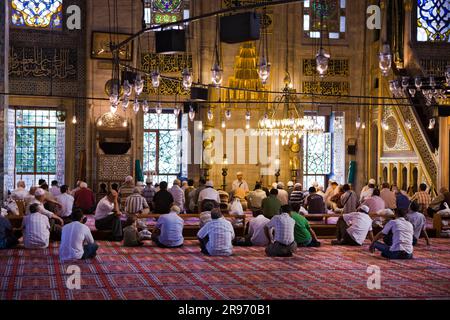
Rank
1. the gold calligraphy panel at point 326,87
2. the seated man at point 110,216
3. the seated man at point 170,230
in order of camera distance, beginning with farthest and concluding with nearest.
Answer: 1. the gold calligraphy panel at point 326,87
2. the seated man at point 110,216
3. the seated man at point 170,230

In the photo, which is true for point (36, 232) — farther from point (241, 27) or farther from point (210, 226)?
point (241, 27)

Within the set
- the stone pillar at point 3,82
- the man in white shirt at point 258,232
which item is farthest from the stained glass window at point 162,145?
the man in white shirt at point 258,232

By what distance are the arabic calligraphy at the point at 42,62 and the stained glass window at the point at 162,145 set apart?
179 cm

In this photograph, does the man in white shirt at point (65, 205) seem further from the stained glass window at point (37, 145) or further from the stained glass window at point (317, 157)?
the stained glass window at point (317, 157)

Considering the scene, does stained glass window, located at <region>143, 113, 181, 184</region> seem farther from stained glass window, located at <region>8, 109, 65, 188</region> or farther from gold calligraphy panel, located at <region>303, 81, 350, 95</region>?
gold calligraphy panel, located at <region>303, 81, 350, 95</region>

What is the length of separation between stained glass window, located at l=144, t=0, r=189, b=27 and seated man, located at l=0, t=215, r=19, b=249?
769 cm

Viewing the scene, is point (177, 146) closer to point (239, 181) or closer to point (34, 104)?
point (239, 181)

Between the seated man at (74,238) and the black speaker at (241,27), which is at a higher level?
the black speaker at (241,27)

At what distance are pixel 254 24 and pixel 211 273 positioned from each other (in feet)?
7.14

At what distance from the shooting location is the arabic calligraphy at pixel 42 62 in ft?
46.3

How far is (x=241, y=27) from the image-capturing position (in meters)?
6.50

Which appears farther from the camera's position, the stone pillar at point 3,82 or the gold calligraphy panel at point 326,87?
the gold calligraphy panel at point 326,87

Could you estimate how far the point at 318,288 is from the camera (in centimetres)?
584

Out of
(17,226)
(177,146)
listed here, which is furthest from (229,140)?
(17,226)
